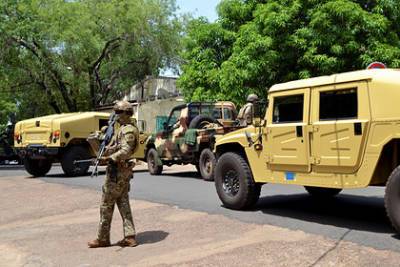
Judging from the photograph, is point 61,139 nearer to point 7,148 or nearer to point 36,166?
point 36,166

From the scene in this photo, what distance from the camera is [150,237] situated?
7453 mm

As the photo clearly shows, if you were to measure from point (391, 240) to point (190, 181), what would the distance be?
8.34m

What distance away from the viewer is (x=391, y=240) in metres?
6.57

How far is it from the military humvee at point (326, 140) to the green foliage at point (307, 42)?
9.45 metres

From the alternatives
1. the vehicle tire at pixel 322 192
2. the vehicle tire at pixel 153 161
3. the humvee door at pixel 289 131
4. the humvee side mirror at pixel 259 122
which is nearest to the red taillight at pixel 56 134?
the vehicle tire at pixel 153 161

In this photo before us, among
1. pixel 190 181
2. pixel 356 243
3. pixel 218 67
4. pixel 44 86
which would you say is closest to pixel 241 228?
pixel 356 243

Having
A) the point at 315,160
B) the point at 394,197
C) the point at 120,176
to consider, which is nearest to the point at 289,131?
the point at 315,160

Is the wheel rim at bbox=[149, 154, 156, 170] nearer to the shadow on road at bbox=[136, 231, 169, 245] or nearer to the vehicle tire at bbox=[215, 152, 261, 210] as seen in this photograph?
the vehicle tire at bbox=[215, 152, 261, 210]

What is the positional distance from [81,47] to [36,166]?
13.6 metres

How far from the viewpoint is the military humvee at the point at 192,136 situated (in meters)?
14.3

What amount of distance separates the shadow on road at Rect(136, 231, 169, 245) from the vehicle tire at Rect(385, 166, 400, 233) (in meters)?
2.83

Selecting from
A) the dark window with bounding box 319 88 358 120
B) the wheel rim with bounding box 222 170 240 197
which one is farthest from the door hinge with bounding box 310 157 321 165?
the wheel rim with bounding box 222 170 240 197

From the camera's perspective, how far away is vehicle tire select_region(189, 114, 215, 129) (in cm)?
1482

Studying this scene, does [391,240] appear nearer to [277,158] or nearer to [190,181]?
[277,158]
